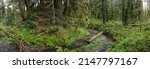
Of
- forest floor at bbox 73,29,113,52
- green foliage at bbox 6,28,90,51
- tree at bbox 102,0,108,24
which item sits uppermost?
tree at bbox 102,0,108,24

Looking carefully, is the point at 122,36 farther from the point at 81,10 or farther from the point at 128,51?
the point at 81,10

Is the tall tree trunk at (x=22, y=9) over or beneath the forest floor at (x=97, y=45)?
over

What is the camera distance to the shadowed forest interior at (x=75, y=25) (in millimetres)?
5223

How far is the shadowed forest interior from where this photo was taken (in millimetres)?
5223

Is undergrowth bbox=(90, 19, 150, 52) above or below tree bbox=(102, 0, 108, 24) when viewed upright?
below

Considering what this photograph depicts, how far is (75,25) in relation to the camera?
5.39 metres

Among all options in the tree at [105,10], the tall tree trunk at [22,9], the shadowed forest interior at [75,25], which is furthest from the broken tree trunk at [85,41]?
the tall tree trunk at [22,9]

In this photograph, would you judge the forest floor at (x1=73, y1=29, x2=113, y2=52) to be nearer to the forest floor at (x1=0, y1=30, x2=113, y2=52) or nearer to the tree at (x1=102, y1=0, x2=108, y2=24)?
the forest floor at (x1=0, y1=30, x2=113, y2=52)

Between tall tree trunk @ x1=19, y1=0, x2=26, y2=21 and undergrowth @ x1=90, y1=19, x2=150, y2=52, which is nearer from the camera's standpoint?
undergrowth @ x1=90, y1=19, x2=150, y2=52

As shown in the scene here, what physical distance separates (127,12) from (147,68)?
1.00 metres

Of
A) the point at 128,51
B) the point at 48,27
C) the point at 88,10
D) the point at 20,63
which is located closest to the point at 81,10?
the point at 88,10

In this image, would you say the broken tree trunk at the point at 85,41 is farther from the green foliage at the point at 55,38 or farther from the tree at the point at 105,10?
the tree at the point at 105,10

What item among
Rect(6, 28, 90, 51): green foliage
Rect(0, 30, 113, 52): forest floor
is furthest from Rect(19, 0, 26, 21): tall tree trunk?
Rect(0, 30, 113, 52): forest floor

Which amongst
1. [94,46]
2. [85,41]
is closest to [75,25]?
[85,41]
